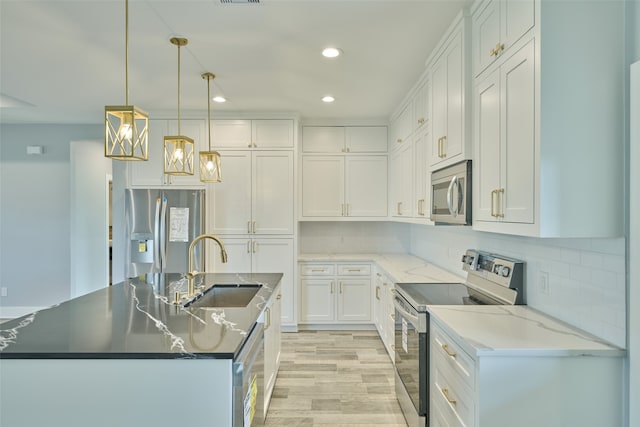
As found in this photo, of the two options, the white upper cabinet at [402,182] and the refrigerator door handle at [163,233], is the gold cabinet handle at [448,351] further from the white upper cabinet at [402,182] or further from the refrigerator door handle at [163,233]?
the refrigerator door handle at [163,233]

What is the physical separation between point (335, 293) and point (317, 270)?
1.18 feet

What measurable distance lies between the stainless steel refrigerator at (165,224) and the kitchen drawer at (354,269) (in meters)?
1.66

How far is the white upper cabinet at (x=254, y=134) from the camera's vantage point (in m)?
4.30

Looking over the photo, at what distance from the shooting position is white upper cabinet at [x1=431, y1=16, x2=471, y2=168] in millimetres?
Result: 2092

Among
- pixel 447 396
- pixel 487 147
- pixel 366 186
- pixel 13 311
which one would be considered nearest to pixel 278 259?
pixel 366 186

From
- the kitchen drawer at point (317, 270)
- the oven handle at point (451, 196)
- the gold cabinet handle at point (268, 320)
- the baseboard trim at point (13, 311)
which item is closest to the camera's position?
the oven handle at point (451, 196)

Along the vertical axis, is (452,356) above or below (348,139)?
Answer: below

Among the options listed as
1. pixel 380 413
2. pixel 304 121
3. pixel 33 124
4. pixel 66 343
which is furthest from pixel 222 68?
pixel 33 124

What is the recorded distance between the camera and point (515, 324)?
66.9 inches

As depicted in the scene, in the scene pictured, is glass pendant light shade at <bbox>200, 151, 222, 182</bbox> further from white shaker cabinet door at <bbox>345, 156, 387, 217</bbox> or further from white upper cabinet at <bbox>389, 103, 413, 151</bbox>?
white shaker cabinet door at <bbox>345, 156, 387, 217</bbox>

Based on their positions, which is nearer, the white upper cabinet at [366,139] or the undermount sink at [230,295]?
the undermount sink at [230,295]

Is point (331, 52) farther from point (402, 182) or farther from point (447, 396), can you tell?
point (447, 396)

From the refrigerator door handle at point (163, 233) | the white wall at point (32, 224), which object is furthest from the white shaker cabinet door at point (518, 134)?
the white wall at point (32, 224)

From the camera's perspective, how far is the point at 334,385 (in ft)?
9.89
